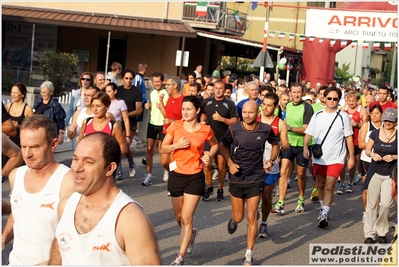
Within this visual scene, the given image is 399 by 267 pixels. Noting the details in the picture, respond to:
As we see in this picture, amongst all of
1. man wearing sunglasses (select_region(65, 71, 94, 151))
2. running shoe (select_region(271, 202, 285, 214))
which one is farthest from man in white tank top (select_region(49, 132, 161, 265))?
man wearing sunglasses (select_region(65, 71, 94, 151))

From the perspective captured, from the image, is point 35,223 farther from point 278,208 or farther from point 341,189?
point 341,189

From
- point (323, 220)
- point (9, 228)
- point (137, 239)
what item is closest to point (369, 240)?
point (323, 220)

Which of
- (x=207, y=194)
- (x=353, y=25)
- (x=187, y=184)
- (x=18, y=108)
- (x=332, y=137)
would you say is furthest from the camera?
(x=353, y=25)

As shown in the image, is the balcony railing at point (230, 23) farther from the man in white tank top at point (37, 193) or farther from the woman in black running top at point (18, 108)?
the man in white tank top at point (37, 193)

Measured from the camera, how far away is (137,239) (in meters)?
3.49

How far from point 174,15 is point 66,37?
5.16m

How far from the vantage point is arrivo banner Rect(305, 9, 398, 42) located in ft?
80.2

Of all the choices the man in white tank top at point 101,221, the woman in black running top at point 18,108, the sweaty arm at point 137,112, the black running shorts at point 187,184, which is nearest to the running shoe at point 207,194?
the sweaty arm at point 137,112

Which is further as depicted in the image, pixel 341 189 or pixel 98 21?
pixel 98 21

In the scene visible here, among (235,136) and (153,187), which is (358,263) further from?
(153,187)

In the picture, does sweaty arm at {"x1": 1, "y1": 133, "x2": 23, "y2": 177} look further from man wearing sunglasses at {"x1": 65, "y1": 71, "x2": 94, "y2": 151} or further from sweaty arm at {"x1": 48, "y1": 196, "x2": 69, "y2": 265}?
man wearing sunglasses at {"x1": 65, "y1": 71, "x2": 94, "y2": 151}

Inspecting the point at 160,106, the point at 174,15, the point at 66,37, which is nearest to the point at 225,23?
the point at 174,15

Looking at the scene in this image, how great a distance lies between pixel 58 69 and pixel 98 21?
20.6 ft

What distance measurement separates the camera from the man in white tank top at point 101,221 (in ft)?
11.5
